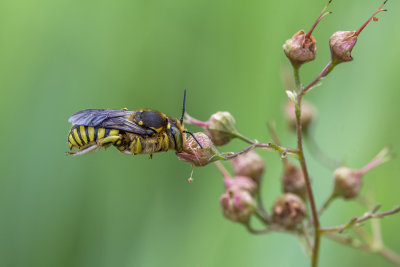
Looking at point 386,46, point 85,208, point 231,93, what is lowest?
point 85,208

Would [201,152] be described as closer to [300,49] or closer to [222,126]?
[222,126]

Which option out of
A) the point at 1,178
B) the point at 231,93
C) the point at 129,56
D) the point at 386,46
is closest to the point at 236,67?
the point at 231,93

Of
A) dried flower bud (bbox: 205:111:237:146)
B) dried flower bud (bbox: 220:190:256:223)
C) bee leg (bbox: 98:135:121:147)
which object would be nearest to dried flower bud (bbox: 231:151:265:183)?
dried flower bud (bbox: 220:190:256:223)

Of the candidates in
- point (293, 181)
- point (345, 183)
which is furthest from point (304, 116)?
point (345, 183)

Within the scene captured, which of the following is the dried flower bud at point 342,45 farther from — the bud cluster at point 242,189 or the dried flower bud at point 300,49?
the bud cluster at point 242,189

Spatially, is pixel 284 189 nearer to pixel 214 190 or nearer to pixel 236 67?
pixel 214 190

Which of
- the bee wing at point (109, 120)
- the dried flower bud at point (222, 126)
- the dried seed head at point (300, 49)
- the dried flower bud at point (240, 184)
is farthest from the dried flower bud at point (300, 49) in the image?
the dried flower bud at point (240, 184)

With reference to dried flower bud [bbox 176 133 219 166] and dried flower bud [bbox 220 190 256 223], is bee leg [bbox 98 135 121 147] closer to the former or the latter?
dried flower bud [bbox 176 133 219 166]
